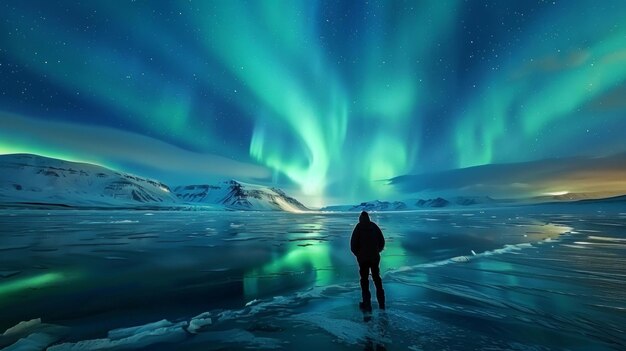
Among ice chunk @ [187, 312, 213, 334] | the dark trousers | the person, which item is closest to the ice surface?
ice chunk @ [187, 312, 213, 334]

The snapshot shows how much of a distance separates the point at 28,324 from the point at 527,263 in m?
16.3

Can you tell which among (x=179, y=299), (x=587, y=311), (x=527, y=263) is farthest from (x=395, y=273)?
(x=179, y=299)

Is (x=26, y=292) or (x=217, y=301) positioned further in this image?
(x=26, y=292)

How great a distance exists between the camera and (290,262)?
14.1 meters

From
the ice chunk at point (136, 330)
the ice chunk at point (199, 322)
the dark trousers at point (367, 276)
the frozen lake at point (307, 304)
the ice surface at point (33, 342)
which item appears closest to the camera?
the ice surface at point (33, 342)

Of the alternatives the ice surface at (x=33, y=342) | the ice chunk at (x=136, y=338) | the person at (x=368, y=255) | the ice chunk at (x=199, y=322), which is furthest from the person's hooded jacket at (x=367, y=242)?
the ice surface at (x=33, y=342)

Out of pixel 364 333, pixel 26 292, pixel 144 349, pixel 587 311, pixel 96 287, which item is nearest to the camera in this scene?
pixel 144 349

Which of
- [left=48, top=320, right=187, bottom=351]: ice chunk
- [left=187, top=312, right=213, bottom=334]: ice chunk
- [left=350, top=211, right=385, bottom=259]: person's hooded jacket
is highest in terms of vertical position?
[left=350, top=211, right=385, bottom=259]: person's hooded jacket

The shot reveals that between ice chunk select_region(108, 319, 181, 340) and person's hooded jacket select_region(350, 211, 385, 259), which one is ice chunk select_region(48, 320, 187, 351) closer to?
ice chunk select_region(108, 319, 181, 340)

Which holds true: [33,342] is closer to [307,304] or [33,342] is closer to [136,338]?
[136,338]

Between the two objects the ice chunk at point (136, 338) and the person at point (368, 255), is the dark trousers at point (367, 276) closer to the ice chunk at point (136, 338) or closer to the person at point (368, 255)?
the person at point (368, 255)

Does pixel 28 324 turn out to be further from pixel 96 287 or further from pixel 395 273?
pixel 395 273

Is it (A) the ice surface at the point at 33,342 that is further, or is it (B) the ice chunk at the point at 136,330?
(B) the ice chunk at the point at 136,330

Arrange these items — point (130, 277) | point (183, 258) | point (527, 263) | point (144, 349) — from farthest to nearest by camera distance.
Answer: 1. point (183, 258)
2. point (527, 263)
3. point (130, 277)
4. point (144, 349)
